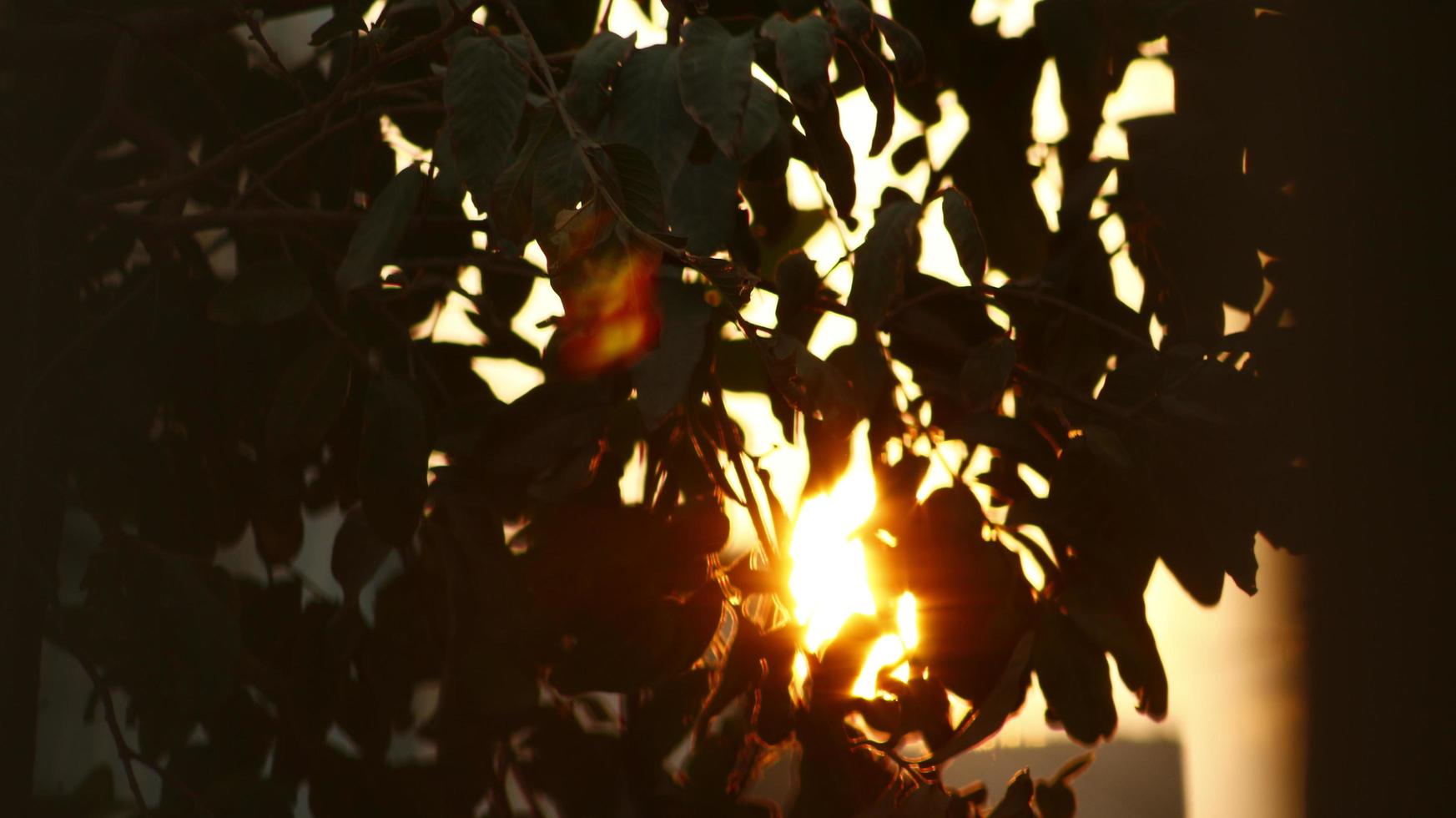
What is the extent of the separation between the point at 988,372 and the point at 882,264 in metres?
0.09

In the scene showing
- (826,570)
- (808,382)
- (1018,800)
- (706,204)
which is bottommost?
(1018,800)

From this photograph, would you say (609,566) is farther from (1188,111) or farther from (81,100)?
(81,100)

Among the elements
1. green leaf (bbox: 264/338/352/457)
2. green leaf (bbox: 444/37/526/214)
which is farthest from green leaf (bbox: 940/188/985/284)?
green leaf (bbox: 264/338/352/457)

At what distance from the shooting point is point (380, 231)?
61 cm

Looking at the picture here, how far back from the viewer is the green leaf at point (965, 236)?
22.5 inches

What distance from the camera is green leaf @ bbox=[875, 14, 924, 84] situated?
0.56 meters

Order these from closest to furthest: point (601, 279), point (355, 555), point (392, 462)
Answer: point (601, 279) < point (392, 462) < point (355, 555)

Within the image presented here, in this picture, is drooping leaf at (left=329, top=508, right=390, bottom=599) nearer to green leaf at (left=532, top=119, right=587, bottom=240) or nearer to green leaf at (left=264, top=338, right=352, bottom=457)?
green leaf at (left=264, top=338, right=352, bottom=457)

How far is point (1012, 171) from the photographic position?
0.85m

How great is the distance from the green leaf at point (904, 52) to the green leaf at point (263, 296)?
0.38 m

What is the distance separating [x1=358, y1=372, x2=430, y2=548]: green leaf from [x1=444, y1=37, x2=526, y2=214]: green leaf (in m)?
0.19

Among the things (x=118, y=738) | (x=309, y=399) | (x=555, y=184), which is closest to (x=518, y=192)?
(x=555, y=184)

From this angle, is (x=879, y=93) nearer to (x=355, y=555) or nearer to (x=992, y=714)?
(x=992, y=714)

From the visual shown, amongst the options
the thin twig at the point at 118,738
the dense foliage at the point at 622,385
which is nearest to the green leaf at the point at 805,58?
the dense foliage at the point at 622,385
